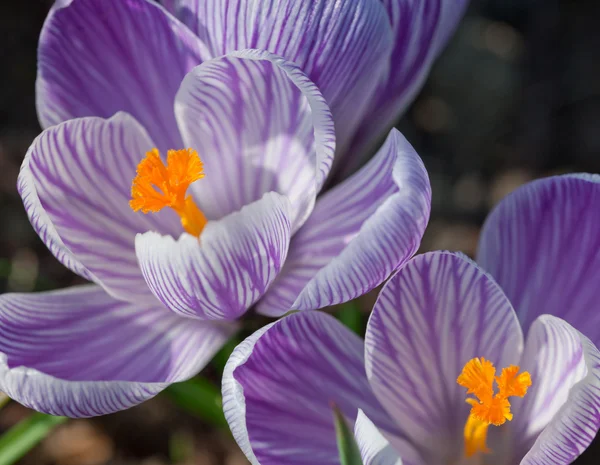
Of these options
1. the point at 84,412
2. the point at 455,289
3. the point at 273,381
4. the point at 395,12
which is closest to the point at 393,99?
the point at 395,12

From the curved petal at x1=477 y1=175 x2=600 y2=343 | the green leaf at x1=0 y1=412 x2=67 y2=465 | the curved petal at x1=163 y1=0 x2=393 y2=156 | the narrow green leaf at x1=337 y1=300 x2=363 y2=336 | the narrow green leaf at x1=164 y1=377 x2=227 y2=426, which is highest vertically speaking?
the curved petal at x1=163 y1=0 x2=393 y2=156

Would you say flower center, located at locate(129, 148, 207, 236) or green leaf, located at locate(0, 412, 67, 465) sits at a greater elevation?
flower center, located at locate(129, 148, 207, 236)

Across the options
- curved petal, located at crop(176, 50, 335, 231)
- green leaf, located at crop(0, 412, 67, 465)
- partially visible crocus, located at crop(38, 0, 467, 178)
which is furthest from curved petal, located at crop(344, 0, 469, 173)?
green leaf, located at crop(0, 412, 67, 465)

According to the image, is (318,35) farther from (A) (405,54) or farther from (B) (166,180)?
(B) (166,180)

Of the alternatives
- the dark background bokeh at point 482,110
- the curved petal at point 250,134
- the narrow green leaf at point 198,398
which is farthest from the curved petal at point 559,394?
the dark background bokeh at point 482,110

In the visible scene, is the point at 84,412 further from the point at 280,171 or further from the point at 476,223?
the point at 476,223

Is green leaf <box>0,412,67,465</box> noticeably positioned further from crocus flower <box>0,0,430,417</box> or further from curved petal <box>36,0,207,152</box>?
curved petal <box>36,0,207,152</box>
